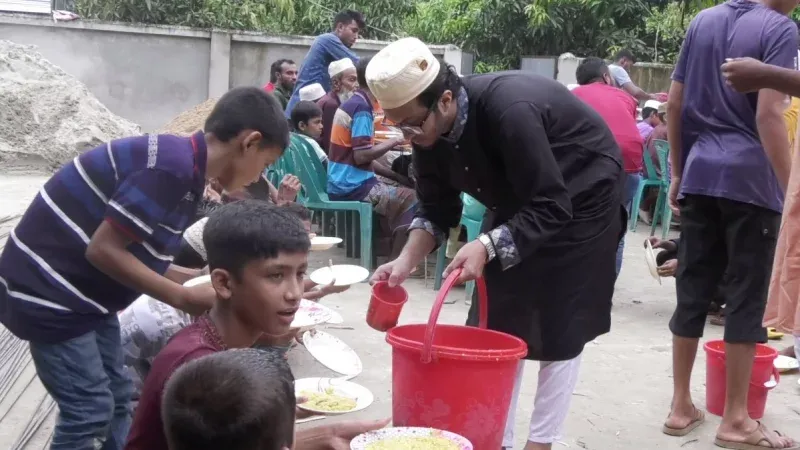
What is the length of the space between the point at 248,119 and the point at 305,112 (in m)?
5.13

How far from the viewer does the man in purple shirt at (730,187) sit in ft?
12.1

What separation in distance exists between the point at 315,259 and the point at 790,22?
4673mm

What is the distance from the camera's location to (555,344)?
3062 mm

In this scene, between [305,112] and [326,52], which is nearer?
[305,112]

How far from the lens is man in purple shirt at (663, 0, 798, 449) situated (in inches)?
145

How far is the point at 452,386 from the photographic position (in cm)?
247

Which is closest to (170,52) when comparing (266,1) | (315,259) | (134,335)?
(266,1)

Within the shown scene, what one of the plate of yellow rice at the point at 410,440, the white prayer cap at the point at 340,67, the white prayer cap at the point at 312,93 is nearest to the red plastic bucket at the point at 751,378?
the plate of yellow rice at the point at 410,440

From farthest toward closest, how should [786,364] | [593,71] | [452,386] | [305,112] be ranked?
[305,112] → [593,71] → [786,364] → [452,386]

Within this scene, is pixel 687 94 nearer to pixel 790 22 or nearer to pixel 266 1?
pixel 790 22

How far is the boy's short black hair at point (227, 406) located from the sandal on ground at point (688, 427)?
9.10 feet

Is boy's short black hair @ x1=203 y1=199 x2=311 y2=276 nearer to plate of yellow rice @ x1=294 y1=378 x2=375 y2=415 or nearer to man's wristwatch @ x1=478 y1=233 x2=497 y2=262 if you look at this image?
man's wristwatch @ x1=478 y1=233 x2=497 y2=262

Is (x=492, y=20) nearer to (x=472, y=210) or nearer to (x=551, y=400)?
(x=472, y=210)

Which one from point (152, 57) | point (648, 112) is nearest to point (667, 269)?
point (648, 112)
